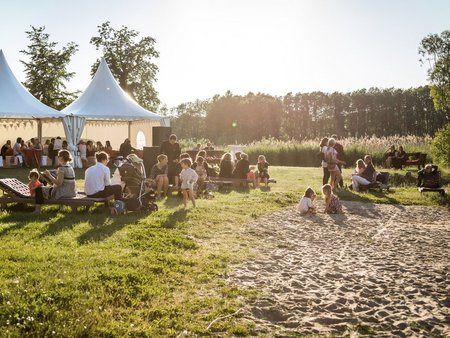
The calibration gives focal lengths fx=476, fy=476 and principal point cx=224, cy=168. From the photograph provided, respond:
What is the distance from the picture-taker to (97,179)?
376 inches

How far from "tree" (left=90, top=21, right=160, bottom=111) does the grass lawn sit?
123 feet

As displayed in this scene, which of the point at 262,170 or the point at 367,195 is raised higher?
the point at 262,170

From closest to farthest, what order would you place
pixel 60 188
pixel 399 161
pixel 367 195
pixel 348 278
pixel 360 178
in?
1. pixel 348 278
2. pixel 60 188
3. pixel 367 195
4. pixel 360 178
5. pixel 399 161

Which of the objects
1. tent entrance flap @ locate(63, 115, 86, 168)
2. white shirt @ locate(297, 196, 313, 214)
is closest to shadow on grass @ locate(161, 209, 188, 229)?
white shirt @ locate(297, 196, 313, 214)

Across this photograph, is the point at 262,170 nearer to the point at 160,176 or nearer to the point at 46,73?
the point at 160,176

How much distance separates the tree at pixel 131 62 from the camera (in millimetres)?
45219

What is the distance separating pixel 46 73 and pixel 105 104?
2420 cm

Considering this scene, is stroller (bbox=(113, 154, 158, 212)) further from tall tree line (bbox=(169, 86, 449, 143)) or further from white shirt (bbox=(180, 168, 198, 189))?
tall tree line (bbox=(169, 86, 449, 143))

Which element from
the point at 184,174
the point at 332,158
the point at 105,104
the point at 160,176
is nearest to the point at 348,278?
the point at 184,174

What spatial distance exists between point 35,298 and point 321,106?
89.3m

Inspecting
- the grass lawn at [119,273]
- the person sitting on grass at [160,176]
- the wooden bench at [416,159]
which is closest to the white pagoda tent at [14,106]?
the person sitting on grass at [160,176]

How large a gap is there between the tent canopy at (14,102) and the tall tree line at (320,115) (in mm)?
60648

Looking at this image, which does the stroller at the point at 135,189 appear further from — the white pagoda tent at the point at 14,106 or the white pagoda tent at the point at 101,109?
the white pagoda tent at the point at 101,109

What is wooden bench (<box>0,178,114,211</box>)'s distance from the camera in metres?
9.13
